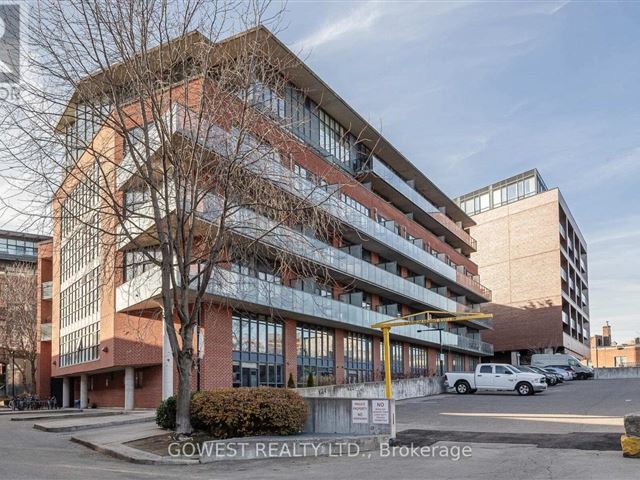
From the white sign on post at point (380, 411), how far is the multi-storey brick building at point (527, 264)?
67.1m

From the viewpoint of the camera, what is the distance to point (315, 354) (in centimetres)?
3928

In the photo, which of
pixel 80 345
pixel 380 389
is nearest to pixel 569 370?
pixel 380 389

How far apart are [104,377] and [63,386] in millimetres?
10172

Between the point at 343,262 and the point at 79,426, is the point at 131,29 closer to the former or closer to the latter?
the point at 79,426

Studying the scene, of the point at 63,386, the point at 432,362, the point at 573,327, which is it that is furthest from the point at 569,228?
the point at 63,386

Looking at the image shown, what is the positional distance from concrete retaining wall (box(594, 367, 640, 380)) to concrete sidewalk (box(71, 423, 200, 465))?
58.9 m

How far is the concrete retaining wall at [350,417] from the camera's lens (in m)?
16.5

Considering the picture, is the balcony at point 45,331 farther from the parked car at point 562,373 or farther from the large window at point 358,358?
the parked car at point 562,373

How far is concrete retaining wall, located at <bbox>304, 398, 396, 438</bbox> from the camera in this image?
54.1 feet

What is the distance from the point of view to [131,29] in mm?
16172

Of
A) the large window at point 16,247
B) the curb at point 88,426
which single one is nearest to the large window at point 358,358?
the curb at point 88,426

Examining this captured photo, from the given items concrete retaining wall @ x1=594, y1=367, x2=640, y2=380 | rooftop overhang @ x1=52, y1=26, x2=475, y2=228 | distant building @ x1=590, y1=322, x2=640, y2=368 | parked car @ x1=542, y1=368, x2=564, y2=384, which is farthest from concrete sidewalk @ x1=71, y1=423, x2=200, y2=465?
distant building @ x1=590, y1=322, x2=640, y2=368

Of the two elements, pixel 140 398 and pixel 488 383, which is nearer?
pixel 140 398

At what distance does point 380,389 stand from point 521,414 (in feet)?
34.0
